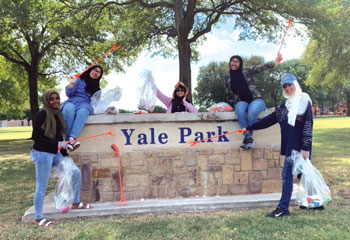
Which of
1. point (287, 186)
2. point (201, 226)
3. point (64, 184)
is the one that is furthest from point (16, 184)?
point (287, 186)

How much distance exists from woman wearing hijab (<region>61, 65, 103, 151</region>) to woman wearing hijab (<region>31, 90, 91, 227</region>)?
12.2 inches

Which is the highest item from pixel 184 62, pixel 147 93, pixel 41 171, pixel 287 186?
pixel 184 62

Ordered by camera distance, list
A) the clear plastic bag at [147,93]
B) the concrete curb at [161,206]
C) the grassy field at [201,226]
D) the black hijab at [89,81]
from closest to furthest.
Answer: the grassy field at [201,226] < the concrete curb at [161,206] < the black hijab at [89,81] < the clear plastic bag at [147,93]

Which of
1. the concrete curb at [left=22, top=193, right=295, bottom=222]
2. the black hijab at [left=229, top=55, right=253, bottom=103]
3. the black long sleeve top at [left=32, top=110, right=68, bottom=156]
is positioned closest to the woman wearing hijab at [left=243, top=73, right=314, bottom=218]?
the concrete curb at [left=22, top=193, right=295, bottom=222]

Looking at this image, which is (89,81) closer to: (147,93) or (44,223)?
(147,93)

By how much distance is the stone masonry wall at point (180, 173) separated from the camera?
4523 mm

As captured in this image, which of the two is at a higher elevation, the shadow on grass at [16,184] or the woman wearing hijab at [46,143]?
the woman wearing hijab at [46,143]

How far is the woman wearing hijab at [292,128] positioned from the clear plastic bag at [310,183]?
71 mm

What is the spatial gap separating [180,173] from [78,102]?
1939 millimetres

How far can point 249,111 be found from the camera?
14.6ft

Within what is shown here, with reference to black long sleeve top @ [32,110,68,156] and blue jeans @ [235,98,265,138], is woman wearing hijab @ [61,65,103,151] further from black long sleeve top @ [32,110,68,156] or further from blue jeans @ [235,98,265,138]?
blue jeans @ [235,98,265,138]

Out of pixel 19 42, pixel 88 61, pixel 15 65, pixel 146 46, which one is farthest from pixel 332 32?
pixel 15 65

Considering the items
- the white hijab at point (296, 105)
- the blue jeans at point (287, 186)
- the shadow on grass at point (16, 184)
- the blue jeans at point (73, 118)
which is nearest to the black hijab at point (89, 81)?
the blue jeans at point (73, 118)

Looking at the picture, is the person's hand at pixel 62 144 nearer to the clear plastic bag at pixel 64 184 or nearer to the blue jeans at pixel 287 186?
the clear plastic bag at pixel 64 184
